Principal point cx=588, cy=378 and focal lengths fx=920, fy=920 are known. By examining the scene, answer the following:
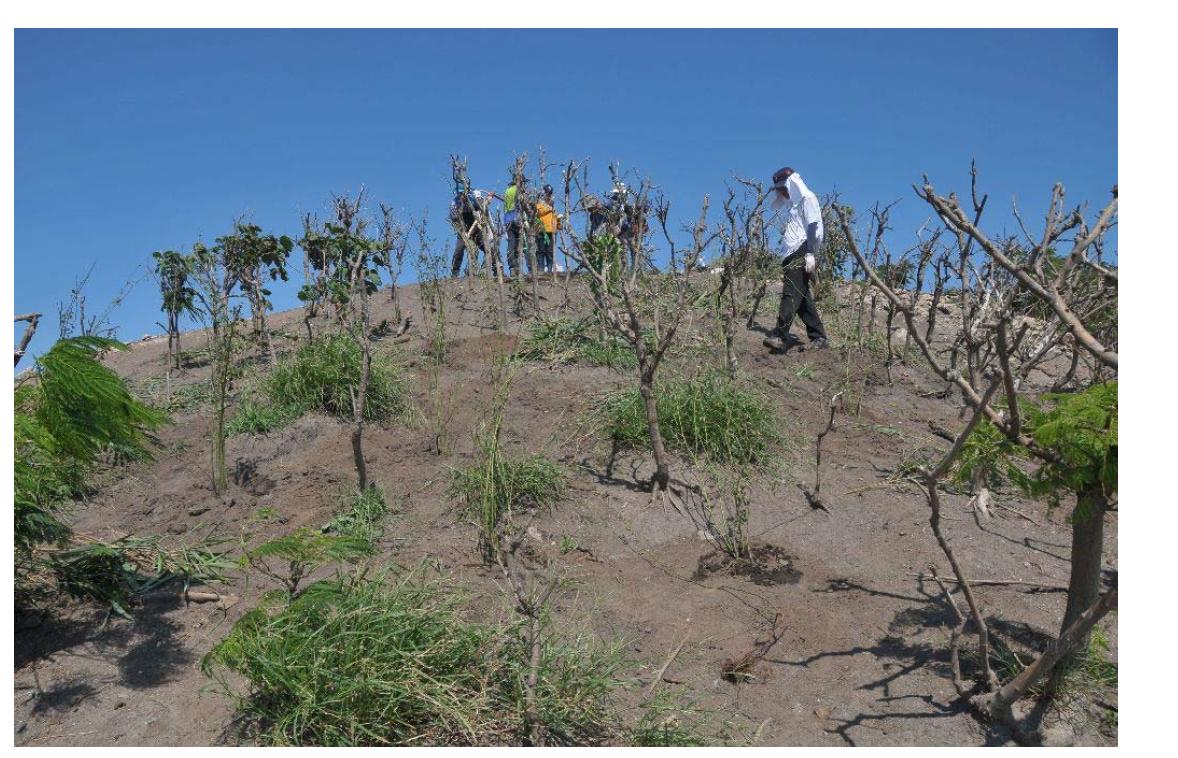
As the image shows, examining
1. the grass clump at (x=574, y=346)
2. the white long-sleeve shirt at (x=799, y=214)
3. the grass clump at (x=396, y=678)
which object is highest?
the white long-sleeve shirt at (x=799, y=214)

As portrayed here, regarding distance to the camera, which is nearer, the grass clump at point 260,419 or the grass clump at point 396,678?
the grass clump at point 396,678

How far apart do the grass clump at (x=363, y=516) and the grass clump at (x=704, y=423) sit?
5.49 ft

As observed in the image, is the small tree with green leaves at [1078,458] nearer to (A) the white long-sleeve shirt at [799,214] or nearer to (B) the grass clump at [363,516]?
(B) the grass clump at [363,516]

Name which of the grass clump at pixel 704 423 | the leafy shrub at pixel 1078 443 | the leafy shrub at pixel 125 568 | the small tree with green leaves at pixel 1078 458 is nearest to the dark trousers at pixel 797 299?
the grass clump at pixel 704 423

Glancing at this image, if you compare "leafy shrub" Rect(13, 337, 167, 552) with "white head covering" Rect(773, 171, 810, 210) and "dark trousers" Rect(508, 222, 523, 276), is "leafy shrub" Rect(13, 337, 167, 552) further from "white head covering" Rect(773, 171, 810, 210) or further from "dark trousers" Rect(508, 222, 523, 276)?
"dark trousers" Rect(508, 222, 523, 276)

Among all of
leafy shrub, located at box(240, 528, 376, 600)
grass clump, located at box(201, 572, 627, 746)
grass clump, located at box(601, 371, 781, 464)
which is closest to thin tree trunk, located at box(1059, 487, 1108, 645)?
grass clump, located at box(201, 572, 627, 746)

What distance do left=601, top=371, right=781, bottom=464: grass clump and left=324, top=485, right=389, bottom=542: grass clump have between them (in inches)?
65.9

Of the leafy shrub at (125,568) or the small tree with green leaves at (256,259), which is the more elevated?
the small tree with green leaves at (256,259)

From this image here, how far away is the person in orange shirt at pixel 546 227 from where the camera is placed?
11.0 metres

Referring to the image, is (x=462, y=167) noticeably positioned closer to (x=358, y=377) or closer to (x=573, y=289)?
(x=573, y=289)

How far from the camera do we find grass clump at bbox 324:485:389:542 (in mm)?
5270

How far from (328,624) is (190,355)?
7.80 meters

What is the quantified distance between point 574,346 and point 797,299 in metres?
2.24

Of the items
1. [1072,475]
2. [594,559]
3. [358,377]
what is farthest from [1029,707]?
[358,377]
